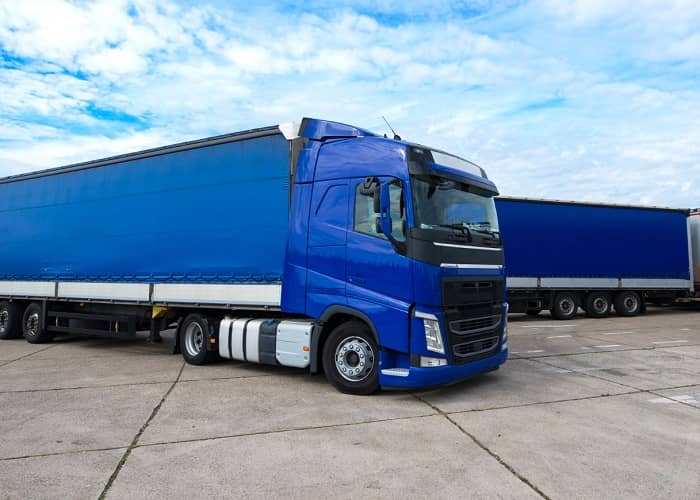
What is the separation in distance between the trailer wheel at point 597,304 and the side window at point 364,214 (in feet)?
41.0

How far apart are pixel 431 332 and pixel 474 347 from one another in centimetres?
83

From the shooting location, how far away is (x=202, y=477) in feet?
12.6

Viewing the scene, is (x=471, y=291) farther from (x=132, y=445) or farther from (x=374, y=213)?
(x=132, y=445)

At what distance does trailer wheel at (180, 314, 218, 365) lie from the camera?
7836 millimetres

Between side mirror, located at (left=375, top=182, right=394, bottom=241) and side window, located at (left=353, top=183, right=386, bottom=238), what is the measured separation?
0.47 ft

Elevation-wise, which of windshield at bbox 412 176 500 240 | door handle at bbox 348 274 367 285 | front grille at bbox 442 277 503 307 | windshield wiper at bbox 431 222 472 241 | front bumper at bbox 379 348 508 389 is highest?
windshield at bbox 412 176 500 240

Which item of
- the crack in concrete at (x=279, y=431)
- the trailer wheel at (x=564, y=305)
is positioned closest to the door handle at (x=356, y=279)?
the crack in concrete at (x=279, y=431)

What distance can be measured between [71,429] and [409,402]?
11.7 feet

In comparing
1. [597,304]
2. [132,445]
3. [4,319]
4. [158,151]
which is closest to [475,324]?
[132,445]

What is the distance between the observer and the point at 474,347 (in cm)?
619

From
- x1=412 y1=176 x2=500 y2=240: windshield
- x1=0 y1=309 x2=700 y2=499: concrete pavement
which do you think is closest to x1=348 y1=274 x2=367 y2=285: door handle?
x1=412 y1=176 x2=500 y2=240: windshield

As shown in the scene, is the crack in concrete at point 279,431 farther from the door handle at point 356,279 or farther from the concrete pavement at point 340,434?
the door handle at point 356,279

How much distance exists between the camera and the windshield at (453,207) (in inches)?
230

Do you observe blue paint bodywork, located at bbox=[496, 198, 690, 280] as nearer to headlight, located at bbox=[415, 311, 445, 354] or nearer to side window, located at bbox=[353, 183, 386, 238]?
side window, located at bbox=[353, 183, 386, 238]
